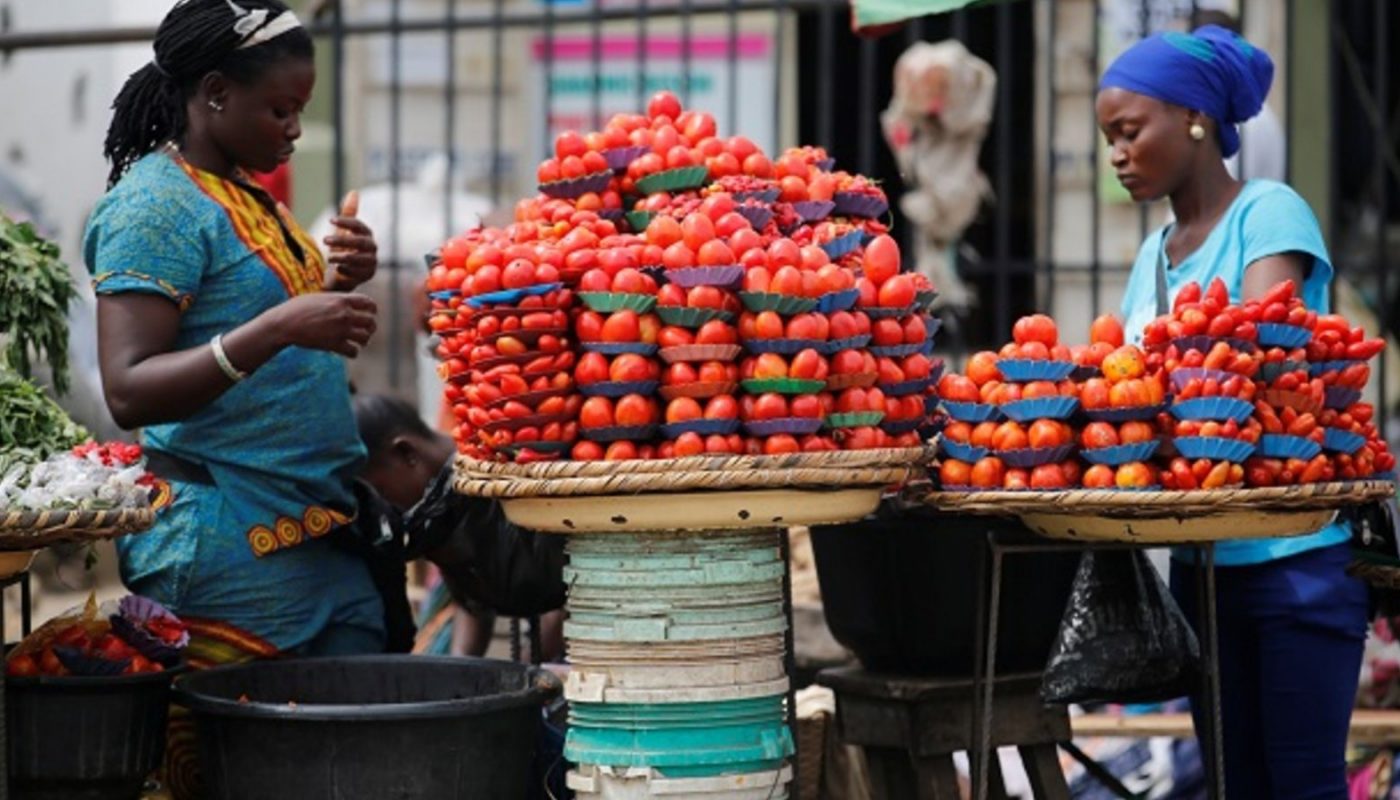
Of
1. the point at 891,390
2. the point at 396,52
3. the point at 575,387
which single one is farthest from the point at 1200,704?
the point at 396,52

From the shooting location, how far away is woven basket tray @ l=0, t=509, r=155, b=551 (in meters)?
3.78

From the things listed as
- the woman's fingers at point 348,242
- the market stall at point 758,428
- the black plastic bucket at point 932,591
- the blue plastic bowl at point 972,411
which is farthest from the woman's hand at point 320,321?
the black plastic bucket at point 932,591

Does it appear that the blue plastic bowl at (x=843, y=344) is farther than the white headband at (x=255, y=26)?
No

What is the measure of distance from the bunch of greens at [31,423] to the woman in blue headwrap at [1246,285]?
6.61 feet

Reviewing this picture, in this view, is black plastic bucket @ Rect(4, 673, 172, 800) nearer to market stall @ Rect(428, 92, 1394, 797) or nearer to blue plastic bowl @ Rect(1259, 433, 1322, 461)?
market stall @ Rect(428, 92, 1394, 797)

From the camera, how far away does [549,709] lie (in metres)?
4.77

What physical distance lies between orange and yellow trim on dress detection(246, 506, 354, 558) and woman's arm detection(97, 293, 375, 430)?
31 cm

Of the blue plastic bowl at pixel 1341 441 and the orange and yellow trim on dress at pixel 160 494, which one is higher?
the blue plastic bowl at pixel 1341 441

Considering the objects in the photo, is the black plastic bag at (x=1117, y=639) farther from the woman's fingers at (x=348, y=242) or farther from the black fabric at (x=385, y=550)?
the woman's fingers at (x=348, y=242)

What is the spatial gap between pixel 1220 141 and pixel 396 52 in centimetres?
418

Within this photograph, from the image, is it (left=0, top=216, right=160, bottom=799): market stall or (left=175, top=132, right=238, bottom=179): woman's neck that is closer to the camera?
(left=0, top=216, right=160, bottom=799): market stall

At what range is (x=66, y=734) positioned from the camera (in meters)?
4.14

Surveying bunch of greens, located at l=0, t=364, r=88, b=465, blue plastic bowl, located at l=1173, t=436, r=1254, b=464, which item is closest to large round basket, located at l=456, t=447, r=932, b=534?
blue plastic bowl, located at l=1173, t=436, r=1254, b=464

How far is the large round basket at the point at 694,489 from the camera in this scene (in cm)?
381
